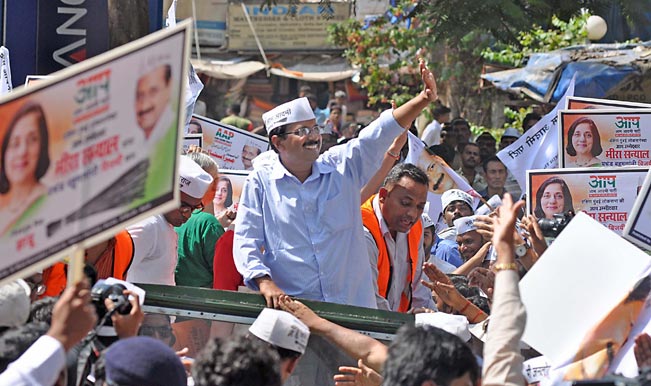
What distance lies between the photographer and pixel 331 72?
3250 centimetres

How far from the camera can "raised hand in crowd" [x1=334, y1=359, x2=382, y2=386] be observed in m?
5.62

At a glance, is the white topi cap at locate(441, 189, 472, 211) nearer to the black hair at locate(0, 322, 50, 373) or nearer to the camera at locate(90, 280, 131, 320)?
the camera at locate(90, 280, 131, 320)

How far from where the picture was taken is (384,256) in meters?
7.36

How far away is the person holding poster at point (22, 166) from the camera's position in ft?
13.2

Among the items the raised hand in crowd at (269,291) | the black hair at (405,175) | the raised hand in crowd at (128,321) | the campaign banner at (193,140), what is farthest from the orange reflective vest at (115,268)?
the campaign banner at (193,140)

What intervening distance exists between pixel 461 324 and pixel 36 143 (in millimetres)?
2621

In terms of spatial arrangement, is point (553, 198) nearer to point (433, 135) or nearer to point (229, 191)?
point (229, 191)

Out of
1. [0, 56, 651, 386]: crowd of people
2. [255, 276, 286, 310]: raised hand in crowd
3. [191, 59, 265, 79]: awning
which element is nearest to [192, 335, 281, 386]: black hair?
[0, 56, 651, 386]: crowd of people

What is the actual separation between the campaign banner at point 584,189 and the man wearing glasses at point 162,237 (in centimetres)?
215

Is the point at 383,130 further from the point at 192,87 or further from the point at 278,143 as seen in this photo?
the point at 192,87

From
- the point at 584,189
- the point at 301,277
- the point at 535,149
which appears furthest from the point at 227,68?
the point at 301,277

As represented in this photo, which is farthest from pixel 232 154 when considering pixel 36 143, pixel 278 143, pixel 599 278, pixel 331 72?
pixel 331 72

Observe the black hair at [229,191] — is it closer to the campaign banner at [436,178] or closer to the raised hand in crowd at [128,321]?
the campaign banner at [436,178]

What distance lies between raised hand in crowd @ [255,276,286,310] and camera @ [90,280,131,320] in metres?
1.22
